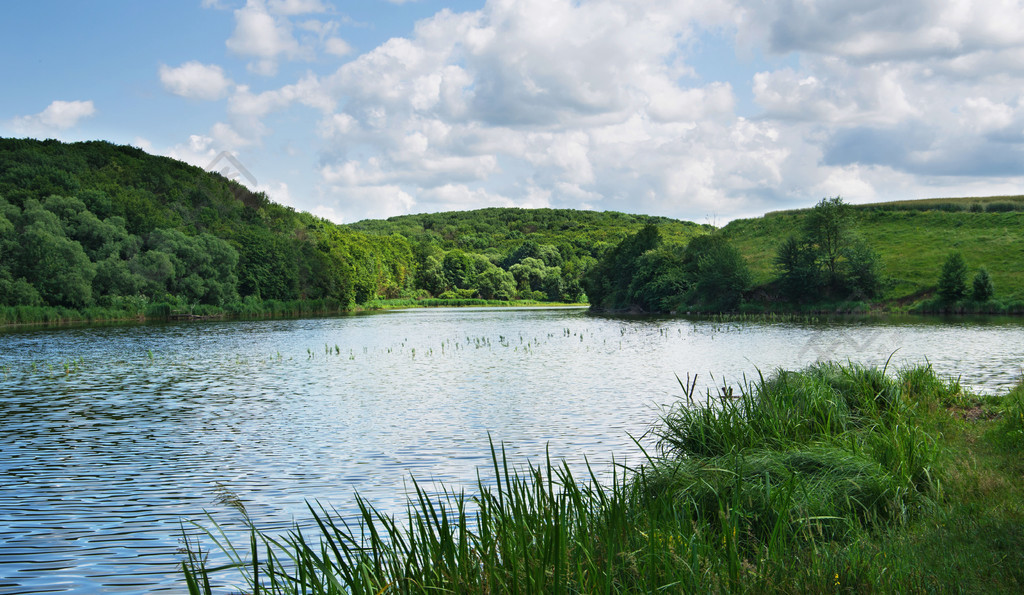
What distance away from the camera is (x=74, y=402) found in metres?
20.8

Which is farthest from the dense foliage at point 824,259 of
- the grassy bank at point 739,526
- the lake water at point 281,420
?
the grassy bank at point 739,526

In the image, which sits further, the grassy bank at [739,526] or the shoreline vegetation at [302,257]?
the shoreline vegetation at [302,257]

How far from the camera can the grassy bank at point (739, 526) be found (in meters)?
4.94

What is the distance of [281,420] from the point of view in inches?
720

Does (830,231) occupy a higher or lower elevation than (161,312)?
higher

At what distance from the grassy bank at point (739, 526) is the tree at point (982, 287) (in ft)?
205

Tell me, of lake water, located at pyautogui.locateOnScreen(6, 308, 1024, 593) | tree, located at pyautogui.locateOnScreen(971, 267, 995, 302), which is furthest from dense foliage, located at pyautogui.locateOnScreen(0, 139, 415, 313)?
tree, located at pyautogui.locateOnScreen(971, 267, 995, 302)

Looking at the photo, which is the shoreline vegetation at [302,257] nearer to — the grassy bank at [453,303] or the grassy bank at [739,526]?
the grassy bank at [453,303]

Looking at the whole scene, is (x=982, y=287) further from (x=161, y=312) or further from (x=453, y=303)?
(x=453, y=303)

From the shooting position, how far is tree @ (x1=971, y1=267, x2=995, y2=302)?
2549 inches

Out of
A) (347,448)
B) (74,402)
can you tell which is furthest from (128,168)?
(347,448)

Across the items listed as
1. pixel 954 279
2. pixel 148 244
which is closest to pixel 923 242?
pixel 954 279

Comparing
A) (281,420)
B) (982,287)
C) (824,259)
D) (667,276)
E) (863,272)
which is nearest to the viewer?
(281,420)

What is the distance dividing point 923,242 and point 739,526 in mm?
90025
